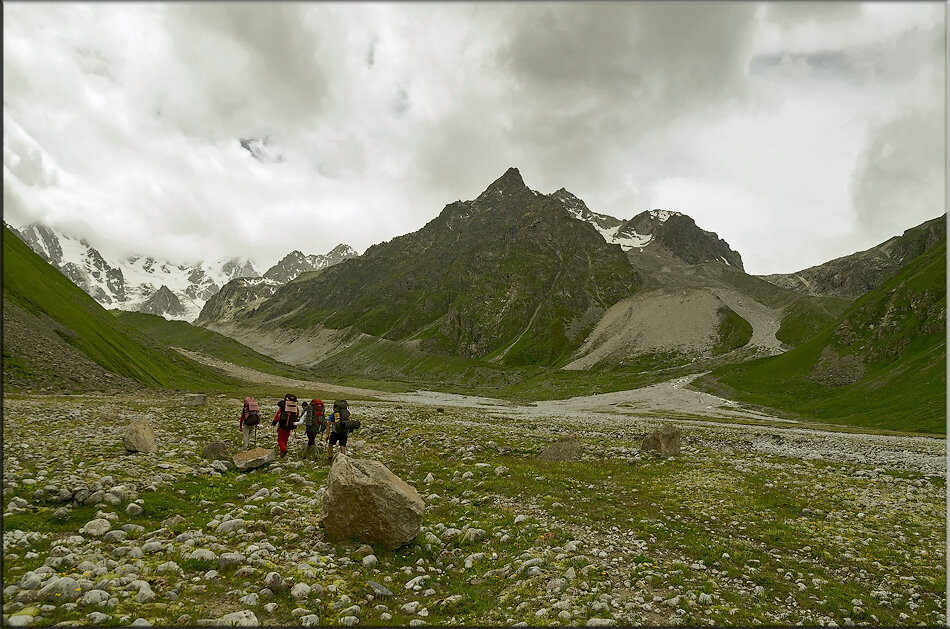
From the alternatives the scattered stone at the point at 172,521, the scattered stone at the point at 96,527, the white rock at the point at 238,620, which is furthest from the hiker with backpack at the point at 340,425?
the white rock at the point at 238,620

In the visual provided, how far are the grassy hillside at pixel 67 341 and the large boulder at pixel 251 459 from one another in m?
42.2

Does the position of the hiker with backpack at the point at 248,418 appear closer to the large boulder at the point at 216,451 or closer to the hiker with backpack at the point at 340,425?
the large boulder at the point at 216,451

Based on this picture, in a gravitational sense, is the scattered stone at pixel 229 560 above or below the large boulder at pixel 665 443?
above

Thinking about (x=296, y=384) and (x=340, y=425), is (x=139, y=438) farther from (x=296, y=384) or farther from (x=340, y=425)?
(x=296, y=384)

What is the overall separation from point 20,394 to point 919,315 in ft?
569

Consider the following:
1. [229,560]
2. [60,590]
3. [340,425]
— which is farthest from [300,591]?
[340,425]

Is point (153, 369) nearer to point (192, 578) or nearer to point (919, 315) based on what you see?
point (192, 578)

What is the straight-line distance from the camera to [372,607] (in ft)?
32.6

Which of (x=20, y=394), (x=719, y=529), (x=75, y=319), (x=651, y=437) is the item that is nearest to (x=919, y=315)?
(x=651, y=437)

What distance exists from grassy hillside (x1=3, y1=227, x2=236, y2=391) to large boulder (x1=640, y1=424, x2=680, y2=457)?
60.2m

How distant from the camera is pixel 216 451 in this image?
21.3m

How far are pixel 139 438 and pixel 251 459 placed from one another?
16.4ft

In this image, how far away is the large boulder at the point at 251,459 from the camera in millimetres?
20094

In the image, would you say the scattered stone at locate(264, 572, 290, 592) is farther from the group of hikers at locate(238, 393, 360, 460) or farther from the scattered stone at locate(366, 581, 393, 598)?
the group of hikers at locate(238, 393, 360, 460)
